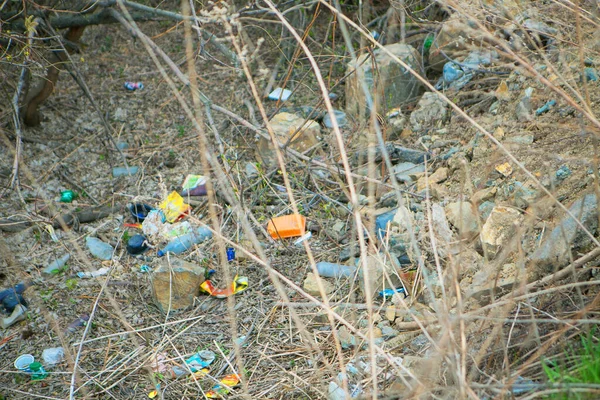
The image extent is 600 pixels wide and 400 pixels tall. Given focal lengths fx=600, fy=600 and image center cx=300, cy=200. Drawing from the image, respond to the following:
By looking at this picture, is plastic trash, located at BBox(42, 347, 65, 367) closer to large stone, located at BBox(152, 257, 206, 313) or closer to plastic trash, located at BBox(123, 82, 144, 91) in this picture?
large stone, located at BBox(152, 257, 206, 313)

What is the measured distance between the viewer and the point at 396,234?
2.93 metres

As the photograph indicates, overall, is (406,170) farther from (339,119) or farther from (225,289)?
(225,289)

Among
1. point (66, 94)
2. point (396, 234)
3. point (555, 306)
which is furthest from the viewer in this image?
point (66, 94)

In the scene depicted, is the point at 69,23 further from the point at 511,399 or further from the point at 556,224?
the point at 511,399

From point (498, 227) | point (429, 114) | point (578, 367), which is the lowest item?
point (429, 114)

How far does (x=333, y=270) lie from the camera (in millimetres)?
2961

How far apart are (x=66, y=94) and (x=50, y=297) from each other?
229 cm

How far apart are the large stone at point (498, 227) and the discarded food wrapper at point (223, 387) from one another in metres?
1.21

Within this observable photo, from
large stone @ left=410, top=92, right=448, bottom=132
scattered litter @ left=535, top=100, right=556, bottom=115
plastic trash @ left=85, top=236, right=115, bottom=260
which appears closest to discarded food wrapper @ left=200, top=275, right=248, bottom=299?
plastic trash @ left=85, top=236, right=115, bottom=260

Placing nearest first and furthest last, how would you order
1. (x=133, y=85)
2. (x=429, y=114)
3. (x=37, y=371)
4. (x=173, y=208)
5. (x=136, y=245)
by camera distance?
1. (x=37, y=371)
2. (x=136, y=245)
3. (x=173, y=208)
4. (x=429, y=114)
5. (x=133, y=85)

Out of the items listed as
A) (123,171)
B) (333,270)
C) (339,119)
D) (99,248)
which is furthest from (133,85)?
(333,270)

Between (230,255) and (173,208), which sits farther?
(173,208)

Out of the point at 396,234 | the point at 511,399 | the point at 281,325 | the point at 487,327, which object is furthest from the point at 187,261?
the point at 511,399

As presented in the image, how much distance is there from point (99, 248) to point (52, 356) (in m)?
0.80
